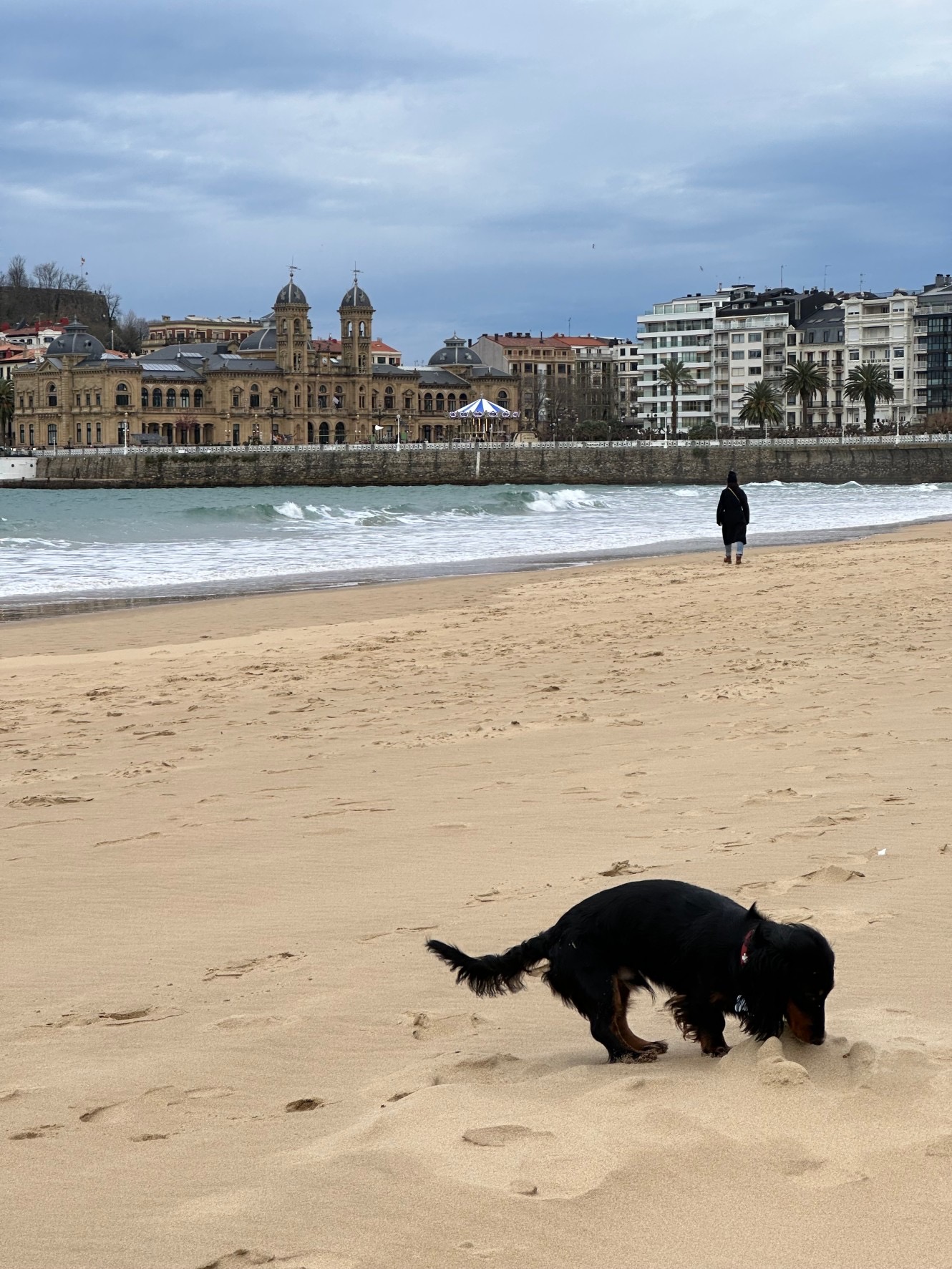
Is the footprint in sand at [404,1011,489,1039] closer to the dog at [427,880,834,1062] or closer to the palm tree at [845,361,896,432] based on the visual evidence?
the dog at [427,880,834,1062]

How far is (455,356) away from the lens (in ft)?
577

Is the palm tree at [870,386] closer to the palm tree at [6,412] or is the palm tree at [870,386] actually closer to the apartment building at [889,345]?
the apartment building at [889,345]

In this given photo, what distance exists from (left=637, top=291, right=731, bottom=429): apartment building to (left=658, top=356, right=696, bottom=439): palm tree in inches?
38.3

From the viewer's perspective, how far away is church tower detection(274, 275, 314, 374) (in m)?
157

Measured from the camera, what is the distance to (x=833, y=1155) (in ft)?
8.86

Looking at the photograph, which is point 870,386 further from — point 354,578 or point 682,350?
point 354,578

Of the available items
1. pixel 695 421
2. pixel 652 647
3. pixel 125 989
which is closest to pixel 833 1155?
pixel 125 989

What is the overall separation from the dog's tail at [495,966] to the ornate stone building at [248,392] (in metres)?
145

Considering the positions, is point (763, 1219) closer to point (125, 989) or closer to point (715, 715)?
point (125, 989)

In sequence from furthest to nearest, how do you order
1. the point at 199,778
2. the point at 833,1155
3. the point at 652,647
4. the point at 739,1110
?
the point at 652,647 < the point at 199,778 < the point at 739,1110 < the point at 833,1155

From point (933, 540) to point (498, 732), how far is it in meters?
21.0

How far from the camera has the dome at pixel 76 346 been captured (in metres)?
153

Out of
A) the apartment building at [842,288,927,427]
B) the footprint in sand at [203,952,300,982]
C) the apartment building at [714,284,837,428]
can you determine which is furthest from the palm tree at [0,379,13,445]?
the footprint in sand at [203,952,300,982]

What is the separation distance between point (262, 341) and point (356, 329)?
11163 millimetres
